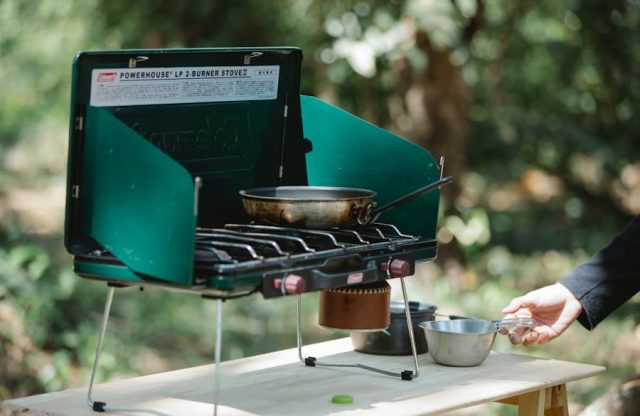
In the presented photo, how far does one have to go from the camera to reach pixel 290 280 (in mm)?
2545

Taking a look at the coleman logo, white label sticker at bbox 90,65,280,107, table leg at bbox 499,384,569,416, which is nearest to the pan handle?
white label sticker at bbox 90,65,280,107

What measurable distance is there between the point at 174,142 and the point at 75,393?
0.70 m

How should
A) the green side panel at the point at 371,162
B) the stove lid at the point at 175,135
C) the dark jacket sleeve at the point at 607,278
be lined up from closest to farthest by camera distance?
the stove lid at the point at 175,135 < the green side panel at the point at 371,162 < the dark jacket sleeve at the point at 607,278

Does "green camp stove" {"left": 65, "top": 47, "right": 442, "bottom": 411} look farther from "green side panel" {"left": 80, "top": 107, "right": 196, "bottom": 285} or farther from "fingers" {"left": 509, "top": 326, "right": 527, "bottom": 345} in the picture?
"fingers" {"left": 509, "top": 326, "right": 527, "bottom": 345}

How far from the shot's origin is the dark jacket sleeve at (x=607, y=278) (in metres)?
3.29

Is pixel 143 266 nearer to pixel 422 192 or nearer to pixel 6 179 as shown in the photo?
pixel 422 192

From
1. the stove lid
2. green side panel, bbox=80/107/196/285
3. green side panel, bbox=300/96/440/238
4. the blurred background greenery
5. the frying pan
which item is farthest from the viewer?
the blurred background greenery

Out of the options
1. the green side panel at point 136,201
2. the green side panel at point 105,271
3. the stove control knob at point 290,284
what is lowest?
the stove control knob at point 290,284

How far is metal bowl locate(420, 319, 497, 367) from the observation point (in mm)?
3125

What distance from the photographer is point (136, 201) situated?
2.54 meters

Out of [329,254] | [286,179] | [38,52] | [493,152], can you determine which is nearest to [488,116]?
[493,152]

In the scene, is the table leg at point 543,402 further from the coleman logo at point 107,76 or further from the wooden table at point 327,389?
the coleman logo at point 107,76

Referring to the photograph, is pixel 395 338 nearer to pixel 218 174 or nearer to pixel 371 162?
pixel 371 162

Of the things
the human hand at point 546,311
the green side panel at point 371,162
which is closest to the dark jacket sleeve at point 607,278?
the human hand at point 546,311
